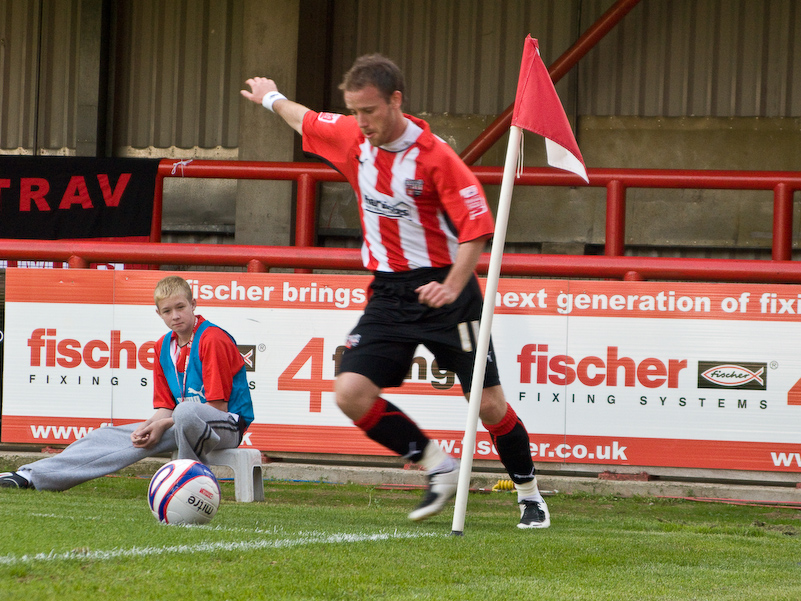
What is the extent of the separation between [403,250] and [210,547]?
1513 mm

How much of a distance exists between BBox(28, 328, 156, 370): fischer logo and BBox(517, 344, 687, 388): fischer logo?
2598 millimetres

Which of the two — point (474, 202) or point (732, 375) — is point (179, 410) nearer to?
point (474, 202)

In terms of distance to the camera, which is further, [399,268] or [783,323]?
[783,323]

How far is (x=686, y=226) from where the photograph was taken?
41.2ft

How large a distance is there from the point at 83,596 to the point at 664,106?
11349mm

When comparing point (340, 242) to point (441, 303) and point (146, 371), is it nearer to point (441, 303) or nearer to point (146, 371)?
point (146, 371)

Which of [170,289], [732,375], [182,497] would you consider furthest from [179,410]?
[732,375]

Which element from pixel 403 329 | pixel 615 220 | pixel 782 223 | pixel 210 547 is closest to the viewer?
pixel 210 547

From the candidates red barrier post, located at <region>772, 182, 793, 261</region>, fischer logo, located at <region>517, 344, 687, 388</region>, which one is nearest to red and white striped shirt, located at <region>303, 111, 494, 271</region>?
fischer logo, located at <region>517, 344, 687, 388</region>

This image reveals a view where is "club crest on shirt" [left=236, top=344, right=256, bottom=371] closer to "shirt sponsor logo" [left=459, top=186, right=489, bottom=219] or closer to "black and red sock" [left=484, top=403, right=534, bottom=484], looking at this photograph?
"black and red sock" [left=484, top=403, right=534, bottom=484]

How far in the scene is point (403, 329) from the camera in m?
4.21

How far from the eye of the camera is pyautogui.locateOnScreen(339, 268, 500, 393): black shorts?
13.8 feet

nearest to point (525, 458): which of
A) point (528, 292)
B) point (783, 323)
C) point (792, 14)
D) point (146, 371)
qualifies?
point (528, 292)

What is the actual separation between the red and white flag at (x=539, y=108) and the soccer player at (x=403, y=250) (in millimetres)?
426
